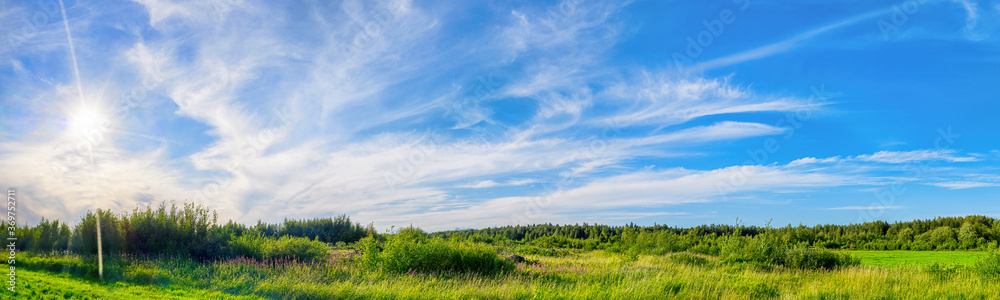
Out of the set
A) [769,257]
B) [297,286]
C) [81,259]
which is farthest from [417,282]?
[769,257]

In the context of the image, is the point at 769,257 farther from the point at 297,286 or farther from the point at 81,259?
the point at 81,259

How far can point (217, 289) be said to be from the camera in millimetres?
11352

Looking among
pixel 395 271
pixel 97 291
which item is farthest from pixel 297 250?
pixel 97 291

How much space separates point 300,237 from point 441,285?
76.8 ft

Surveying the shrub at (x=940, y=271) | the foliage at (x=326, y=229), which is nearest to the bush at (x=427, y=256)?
the shrub at (x=940, y=271)

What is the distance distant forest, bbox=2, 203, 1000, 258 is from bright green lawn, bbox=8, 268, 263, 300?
21.9 ft

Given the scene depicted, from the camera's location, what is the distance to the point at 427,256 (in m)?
15.7

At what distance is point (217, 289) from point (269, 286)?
1.31 metres

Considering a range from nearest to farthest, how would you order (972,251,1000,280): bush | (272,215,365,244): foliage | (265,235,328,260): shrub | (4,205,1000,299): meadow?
1. (4,205,1000,299): meadow
2. (972,251,1000,280): bush
3. (265,235,328,260): shrub
4. (272,215,365,244): foliage

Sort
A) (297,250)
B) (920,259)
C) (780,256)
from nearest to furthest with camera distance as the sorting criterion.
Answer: (297,250) → (780,256) → (920,259)

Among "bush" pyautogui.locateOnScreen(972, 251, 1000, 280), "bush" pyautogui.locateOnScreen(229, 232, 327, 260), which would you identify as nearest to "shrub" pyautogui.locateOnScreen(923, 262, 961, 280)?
"bush" pyautogui.locateOnScreen(972, 251, 1000, 280)

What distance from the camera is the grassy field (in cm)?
1087

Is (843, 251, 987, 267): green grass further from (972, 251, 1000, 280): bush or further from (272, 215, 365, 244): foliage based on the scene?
(272, 215, 365, 244): foliage

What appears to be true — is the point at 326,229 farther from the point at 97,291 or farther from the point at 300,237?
the point at 97,291
